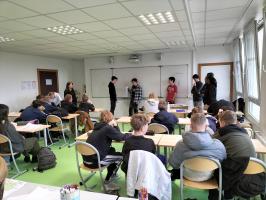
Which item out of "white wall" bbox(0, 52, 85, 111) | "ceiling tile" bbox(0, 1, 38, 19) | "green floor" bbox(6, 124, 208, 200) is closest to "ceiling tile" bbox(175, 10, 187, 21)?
"ceiling tile" bbox(0, 1, 38, 19)

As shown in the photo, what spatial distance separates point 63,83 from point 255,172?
8.48 meters

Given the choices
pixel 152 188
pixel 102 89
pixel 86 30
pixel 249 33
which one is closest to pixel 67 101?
pixel 86 30

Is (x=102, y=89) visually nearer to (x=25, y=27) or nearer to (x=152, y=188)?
(x=25, y=27)

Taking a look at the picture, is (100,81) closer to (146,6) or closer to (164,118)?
(164,118)

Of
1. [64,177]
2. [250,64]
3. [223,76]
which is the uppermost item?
[250,64]

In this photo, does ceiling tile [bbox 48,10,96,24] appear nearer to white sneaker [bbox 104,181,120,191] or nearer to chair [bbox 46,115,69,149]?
chair [bbox 46,115,69,149]

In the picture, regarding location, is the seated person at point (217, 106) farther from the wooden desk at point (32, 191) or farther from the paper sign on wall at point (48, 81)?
the paper sign on wall at point (48, 81)

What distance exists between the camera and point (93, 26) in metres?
3.94

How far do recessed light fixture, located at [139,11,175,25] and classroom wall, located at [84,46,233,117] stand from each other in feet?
13.0

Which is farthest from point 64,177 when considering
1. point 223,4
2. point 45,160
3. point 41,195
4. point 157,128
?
point 223,4

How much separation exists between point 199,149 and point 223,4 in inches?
92.6

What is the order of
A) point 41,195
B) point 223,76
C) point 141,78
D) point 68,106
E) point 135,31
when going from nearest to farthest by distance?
point 41,195 → point 135,31 → point 68,106 → point 223,76 → point 141,78

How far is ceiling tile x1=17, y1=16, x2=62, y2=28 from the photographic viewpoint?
337 cm

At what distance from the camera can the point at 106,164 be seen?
2.71m
